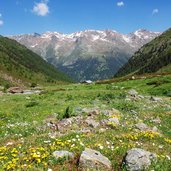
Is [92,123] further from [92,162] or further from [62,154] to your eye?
[92,162]

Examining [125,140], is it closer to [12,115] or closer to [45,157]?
[45,157]

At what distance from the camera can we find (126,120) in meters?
24.8

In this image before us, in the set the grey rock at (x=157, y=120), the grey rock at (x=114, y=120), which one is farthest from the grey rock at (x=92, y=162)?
the grey rock at (x=157, y=120)

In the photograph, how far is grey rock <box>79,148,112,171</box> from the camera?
13727 millimetres

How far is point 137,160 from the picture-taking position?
14.0 metres

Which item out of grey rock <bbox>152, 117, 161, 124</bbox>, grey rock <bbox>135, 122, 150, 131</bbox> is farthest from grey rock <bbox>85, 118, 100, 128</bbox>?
grey rock <bbox>152, 117, 161, 124</bbox>

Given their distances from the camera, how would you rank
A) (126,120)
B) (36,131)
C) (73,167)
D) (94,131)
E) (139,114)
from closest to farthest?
(73,167) < (94,131) < (36,131) < (126,120) < (139,114)

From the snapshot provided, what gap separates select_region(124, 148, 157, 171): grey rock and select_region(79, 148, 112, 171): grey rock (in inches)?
33.1

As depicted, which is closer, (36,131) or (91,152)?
(91,152)

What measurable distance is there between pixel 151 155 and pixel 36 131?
29.2 ft

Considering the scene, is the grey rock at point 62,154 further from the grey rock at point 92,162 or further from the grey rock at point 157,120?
the grey rock at point 157,120

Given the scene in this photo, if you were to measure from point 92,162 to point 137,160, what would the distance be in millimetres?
1855

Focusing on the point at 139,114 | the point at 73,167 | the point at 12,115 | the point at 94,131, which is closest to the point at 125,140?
the point at 94,131

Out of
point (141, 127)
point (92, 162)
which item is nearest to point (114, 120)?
point (141, 127)
